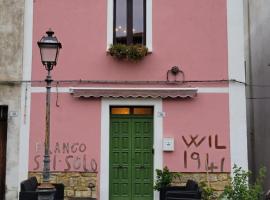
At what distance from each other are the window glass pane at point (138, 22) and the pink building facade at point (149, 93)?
18 cm

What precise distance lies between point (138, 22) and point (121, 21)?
1.45 feet

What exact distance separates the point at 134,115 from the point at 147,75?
1073 mm

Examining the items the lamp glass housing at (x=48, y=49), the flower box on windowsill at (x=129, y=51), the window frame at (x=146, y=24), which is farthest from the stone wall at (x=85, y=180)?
the lamp glass housing at (x=48, y=49)

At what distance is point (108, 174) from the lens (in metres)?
11.8

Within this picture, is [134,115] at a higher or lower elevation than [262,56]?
lower

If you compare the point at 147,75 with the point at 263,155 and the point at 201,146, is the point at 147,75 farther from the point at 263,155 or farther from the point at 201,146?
the point at 263,155

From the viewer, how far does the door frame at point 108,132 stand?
1174 cm

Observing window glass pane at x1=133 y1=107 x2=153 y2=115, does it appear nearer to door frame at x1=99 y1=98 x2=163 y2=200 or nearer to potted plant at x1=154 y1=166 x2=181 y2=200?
door frame at x1=99 y1=98 x2=163 y2=200

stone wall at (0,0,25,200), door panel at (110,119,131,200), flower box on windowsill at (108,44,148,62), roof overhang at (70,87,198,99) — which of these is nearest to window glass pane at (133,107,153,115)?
door panel at (110,119,131,200)

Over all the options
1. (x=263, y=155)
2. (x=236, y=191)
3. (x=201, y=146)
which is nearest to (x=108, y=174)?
(x=201, y=146)

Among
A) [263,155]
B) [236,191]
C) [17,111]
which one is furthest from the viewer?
[263,155]

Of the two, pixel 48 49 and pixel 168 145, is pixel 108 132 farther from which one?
pixel 48 49

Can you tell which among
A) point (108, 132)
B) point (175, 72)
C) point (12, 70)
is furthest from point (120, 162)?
point (12, 70)

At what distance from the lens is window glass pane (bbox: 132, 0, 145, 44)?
12.2 m
